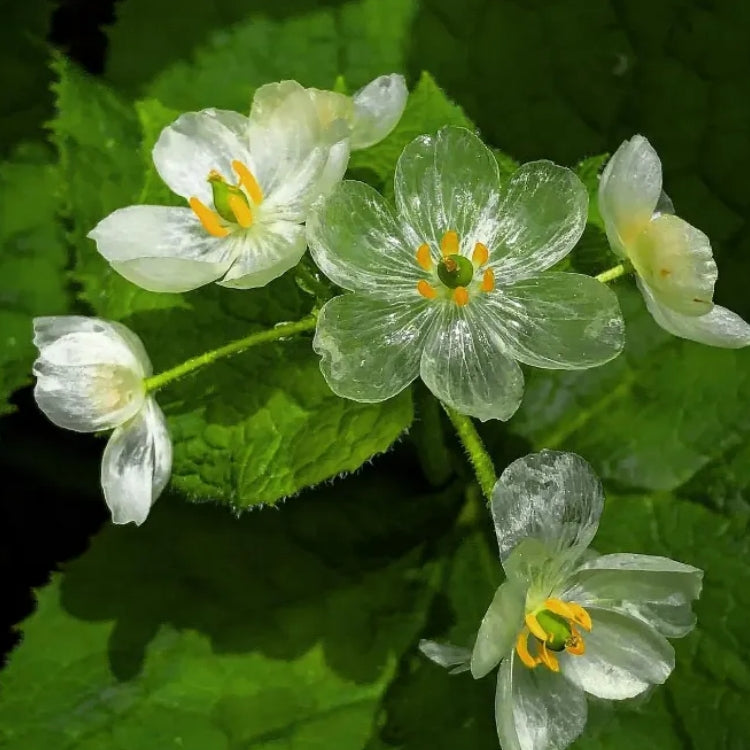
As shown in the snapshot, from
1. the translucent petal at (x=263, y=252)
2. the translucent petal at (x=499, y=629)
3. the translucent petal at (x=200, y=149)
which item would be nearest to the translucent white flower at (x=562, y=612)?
the translucent petal at (x=499, y=629)

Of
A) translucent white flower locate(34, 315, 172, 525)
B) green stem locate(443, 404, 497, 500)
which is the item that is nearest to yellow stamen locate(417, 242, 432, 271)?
green stem locate(443, 404, 497, 500)

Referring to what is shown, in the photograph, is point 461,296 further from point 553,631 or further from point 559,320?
point 553,631

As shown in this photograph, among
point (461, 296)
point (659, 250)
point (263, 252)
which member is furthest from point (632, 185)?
point (263, 252)

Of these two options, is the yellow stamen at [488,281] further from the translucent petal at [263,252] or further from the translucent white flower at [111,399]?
the translucent white flower at [111,399]

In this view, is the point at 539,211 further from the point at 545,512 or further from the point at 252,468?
the point at 252,468

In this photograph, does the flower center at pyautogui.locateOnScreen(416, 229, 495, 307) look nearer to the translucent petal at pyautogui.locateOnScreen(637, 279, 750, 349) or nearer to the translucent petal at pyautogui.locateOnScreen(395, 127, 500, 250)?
the translucent petal at pyautogui.locateOnScreen(395, 127, 500, 250)

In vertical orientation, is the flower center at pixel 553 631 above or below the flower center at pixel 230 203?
below
